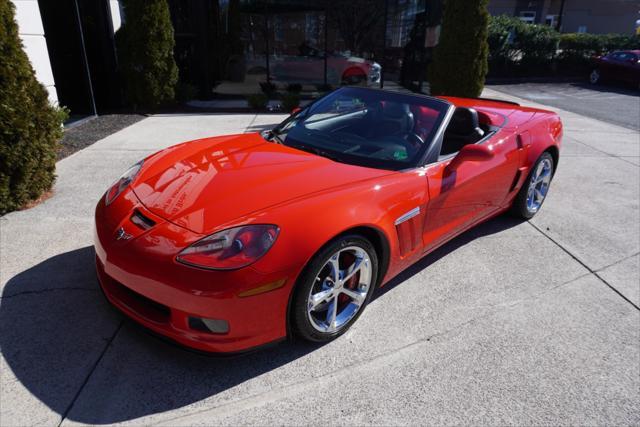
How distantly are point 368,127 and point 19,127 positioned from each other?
312 centimetres

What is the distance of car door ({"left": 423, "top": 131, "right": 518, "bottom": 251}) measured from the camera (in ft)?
9.75

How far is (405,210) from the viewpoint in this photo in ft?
8.89

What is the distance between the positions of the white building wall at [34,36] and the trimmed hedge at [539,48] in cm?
1731

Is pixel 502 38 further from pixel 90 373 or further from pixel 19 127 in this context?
pixel 90 373

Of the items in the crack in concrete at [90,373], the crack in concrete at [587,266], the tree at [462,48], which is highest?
the tree at [462,48]

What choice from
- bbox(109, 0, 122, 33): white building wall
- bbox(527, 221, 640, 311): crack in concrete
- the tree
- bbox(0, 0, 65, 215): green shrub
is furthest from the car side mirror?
bbox(109, 0, 122, 33): white building wall

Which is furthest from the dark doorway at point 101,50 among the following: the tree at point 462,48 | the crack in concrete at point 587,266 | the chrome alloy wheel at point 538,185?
the crack in concrete at point 587,266

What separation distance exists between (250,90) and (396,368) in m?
10.6

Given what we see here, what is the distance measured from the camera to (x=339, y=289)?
2502 millimetres

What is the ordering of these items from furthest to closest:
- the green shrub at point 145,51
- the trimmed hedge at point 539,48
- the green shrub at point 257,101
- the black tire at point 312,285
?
the trimmed hedge at point 539,48, the green shrub at point 257,101, the green shrub at point 145,51, the black tire at point 312,285

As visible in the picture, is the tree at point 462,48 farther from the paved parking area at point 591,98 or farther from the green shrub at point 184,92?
the green shrub at point 184,92

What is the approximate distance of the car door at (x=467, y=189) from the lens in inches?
117

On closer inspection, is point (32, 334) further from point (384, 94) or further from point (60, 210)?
point (384, 94)

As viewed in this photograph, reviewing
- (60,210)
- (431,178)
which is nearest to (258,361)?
(431,178)
